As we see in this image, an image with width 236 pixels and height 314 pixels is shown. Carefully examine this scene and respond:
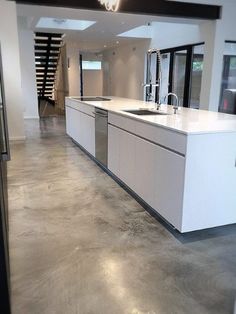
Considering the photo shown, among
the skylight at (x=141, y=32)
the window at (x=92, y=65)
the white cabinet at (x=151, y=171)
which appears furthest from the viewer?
the window at (x=92, y=65)

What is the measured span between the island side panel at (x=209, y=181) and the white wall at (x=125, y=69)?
7.69 meters

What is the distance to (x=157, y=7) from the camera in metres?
5.76

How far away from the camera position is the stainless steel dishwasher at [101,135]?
12.2ft

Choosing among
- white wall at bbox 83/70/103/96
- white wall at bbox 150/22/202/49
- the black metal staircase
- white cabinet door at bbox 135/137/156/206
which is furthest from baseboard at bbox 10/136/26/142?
white wall at bbox 83/70/103/96

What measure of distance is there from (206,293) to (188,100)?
6.59 m

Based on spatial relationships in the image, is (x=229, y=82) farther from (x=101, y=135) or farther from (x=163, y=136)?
(x=163, y=136)

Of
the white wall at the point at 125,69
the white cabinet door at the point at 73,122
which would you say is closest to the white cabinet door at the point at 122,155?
the white cabinet door at the point at 73,122

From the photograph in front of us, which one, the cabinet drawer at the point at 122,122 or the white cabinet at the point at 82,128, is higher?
the cabinet drawer at the point at 122,122

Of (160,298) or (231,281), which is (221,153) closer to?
(231,281)

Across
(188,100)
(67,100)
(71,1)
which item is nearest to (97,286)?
(67,100)

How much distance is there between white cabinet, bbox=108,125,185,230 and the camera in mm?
2229

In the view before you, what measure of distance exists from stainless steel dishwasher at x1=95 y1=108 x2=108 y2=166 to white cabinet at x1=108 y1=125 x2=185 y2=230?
25cm

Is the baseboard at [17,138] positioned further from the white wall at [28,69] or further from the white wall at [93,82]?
the white wall at [93,82]

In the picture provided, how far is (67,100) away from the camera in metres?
5.91
